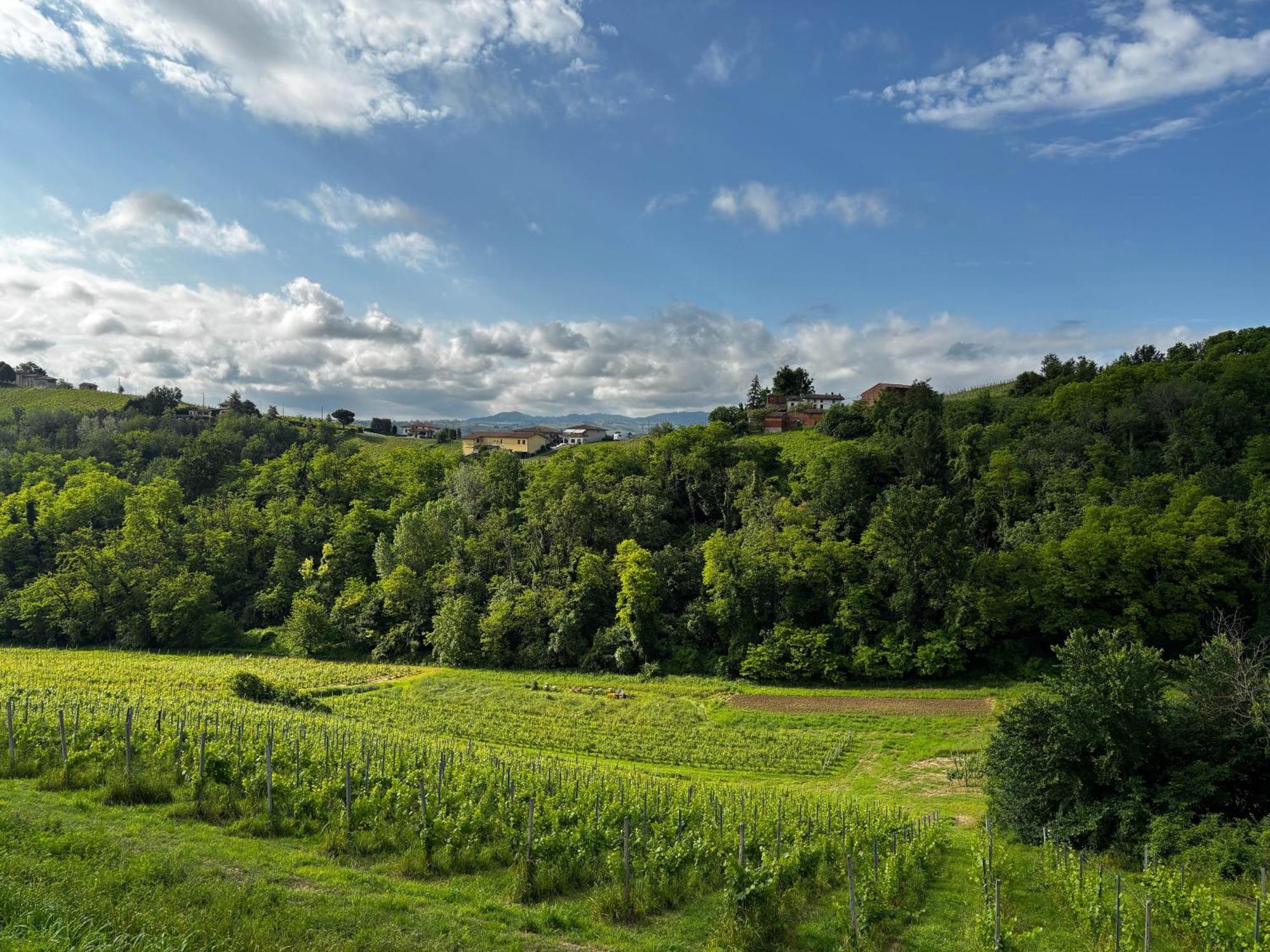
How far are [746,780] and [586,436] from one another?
325 feet

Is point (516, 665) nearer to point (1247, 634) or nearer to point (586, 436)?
point (1247, 634)

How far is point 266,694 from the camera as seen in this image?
38.5 metres

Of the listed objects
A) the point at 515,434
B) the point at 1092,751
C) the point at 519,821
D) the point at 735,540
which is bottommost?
the point at 1092,751

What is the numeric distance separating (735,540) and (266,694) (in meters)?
35.9

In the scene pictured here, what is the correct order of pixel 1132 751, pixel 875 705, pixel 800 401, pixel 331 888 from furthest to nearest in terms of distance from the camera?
pixel 800 401 → pixel 875 705 → pixel 1132 751 → pixel 331 888

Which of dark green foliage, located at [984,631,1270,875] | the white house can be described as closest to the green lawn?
dark green foliage, located at [984,631,1270,875]

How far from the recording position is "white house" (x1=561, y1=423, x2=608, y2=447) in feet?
408

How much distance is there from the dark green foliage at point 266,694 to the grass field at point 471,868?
1.23m

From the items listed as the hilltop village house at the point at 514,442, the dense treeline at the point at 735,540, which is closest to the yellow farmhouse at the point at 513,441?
the hilltop village house at the point at 514,442

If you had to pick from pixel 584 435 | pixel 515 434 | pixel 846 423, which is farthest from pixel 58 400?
pixel 846 423

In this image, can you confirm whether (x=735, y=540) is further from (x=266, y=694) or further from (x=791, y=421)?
(x=791, y=421)

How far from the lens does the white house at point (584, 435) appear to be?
124331mm

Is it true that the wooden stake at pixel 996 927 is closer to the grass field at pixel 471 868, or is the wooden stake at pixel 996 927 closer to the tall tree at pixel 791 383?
the grass field at pixel 471 868

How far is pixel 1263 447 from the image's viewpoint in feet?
167
